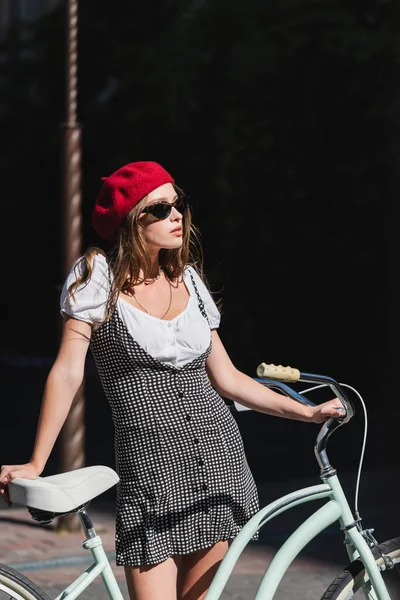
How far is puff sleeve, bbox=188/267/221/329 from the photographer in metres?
3.43

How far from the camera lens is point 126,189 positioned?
325cm

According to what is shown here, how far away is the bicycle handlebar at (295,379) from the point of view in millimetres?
3078

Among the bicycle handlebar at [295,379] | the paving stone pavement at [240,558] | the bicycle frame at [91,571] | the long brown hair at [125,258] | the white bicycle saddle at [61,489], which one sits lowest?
the paving stone pavement at [240,558]

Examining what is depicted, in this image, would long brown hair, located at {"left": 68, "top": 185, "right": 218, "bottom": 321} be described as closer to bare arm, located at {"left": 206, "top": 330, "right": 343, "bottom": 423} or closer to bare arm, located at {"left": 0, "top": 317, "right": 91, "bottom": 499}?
bare arm, located at {"left": 0, "top": 317, "right": 91, "bottom": 499}

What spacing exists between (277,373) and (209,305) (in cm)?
44

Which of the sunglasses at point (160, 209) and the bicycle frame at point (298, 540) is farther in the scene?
the sunglasses at point (160, 209)

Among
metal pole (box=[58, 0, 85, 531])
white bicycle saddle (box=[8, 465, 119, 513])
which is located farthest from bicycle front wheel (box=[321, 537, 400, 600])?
metal pole (box=[58, 0, 85, 531])

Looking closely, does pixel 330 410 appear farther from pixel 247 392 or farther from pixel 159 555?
pixel 159 555

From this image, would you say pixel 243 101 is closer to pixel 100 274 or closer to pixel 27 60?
pixel 27 60

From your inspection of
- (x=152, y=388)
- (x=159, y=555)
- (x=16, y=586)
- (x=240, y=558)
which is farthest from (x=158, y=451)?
(x=240, y=558)

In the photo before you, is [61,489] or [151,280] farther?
[151,280]

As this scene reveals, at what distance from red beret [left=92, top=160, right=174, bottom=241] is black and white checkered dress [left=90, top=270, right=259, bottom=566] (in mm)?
268

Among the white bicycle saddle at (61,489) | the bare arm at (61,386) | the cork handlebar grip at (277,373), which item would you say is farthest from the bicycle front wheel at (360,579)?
the bare arm at (61,386)

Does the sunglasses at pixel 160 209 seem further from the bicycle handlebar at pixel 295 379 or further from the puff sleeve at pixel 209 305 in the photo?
the bicycle handlebar at pixel 295 379
